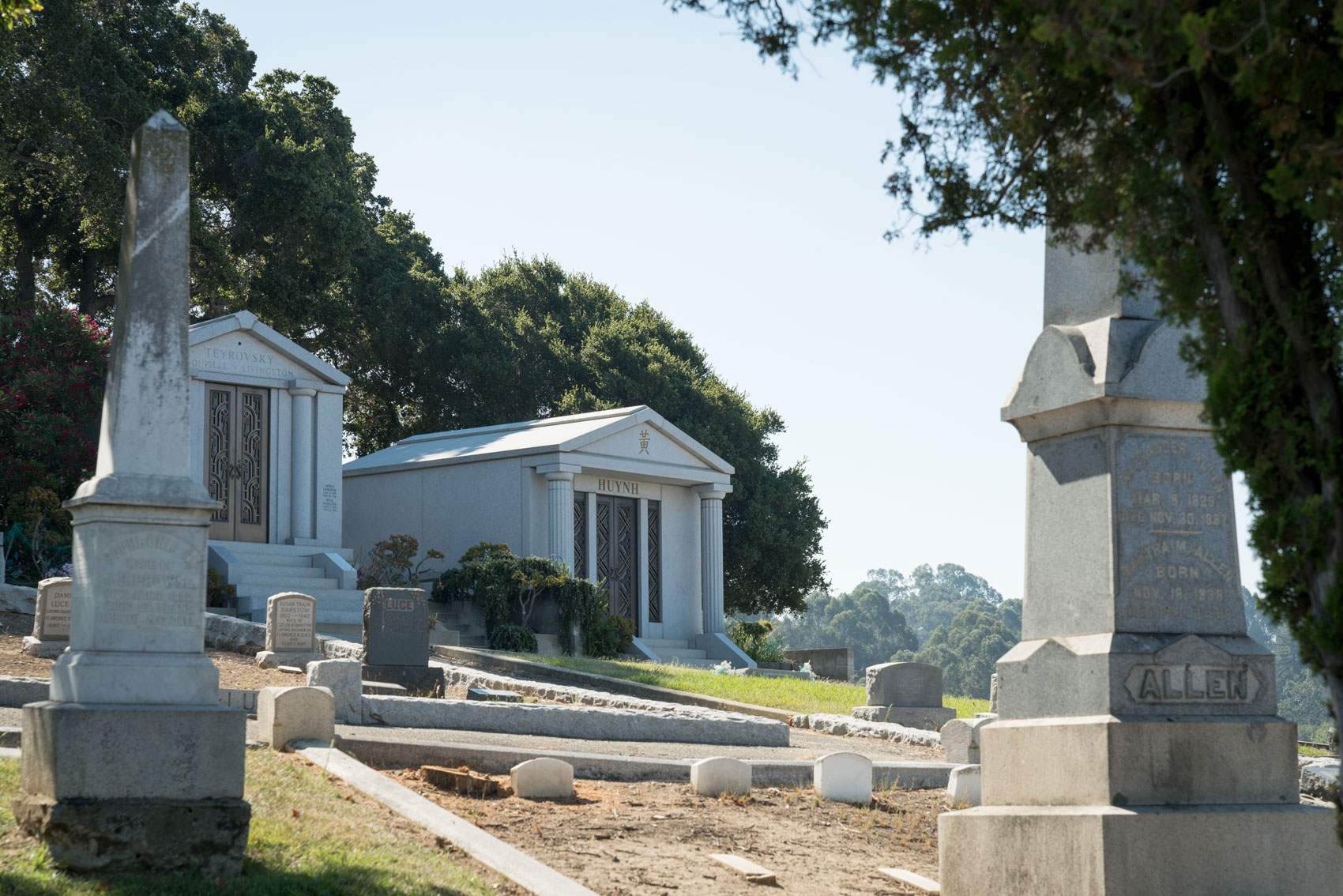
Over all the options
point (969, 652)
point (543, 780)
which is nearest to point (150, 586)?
point (543, 780)

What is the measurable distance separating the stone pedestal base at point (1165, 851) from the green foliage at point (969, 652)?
83.1 m

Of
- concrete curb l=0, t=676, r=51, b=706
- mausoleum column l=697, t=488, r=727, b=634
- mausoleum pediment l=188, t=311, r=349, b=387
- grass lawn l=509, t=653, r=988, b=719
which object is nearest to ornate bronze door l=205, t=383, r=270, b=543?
mausoleum pediment l=188, t=311, r=349, b=387

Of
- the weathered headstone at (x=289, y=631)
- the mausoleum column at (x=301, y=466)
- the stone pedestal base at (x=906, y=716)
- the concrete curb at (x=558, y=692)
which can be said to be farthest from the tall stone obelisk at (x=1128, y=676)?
the mausoleum column at (x=301, y=466)

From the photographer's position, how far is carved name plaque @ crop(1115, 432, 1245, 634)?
6.04m

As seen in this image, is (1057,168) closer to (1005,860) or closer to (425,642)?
(1005,860)

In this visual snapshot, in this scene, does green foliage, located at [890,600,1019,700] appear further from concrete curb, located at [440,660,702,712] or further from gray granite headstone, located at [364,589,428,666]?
gray granite headstone, located at [364,589,428,666]

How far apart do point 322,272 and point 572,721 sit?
20.0 meters

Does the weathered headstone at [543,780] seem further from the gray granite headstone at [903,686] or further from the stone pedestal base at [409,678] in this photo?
the gray granite headstone at [903,686]

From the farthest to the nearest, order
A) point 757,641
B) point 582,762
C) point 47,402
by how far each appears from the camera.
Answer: point 757,641 < point 47,402 < point 582,762

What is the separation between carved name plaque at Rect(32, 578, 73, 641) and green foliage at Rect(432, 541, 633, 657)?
7.75m

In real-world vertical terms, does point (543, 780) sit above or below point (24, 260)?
below

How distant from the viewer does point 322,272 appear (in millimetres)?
29766

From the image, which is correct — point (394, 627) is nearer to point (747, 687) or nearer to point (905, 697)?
point (747, 687)

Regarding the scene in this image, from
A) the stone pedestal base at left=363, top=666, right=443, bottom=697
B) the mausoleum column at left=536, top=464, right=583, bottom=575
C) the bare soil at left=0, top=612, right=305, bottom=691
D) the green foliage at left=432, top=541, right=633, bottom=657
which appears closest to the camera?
the bare soil at left=0, top=612, right=305, bottom=691
